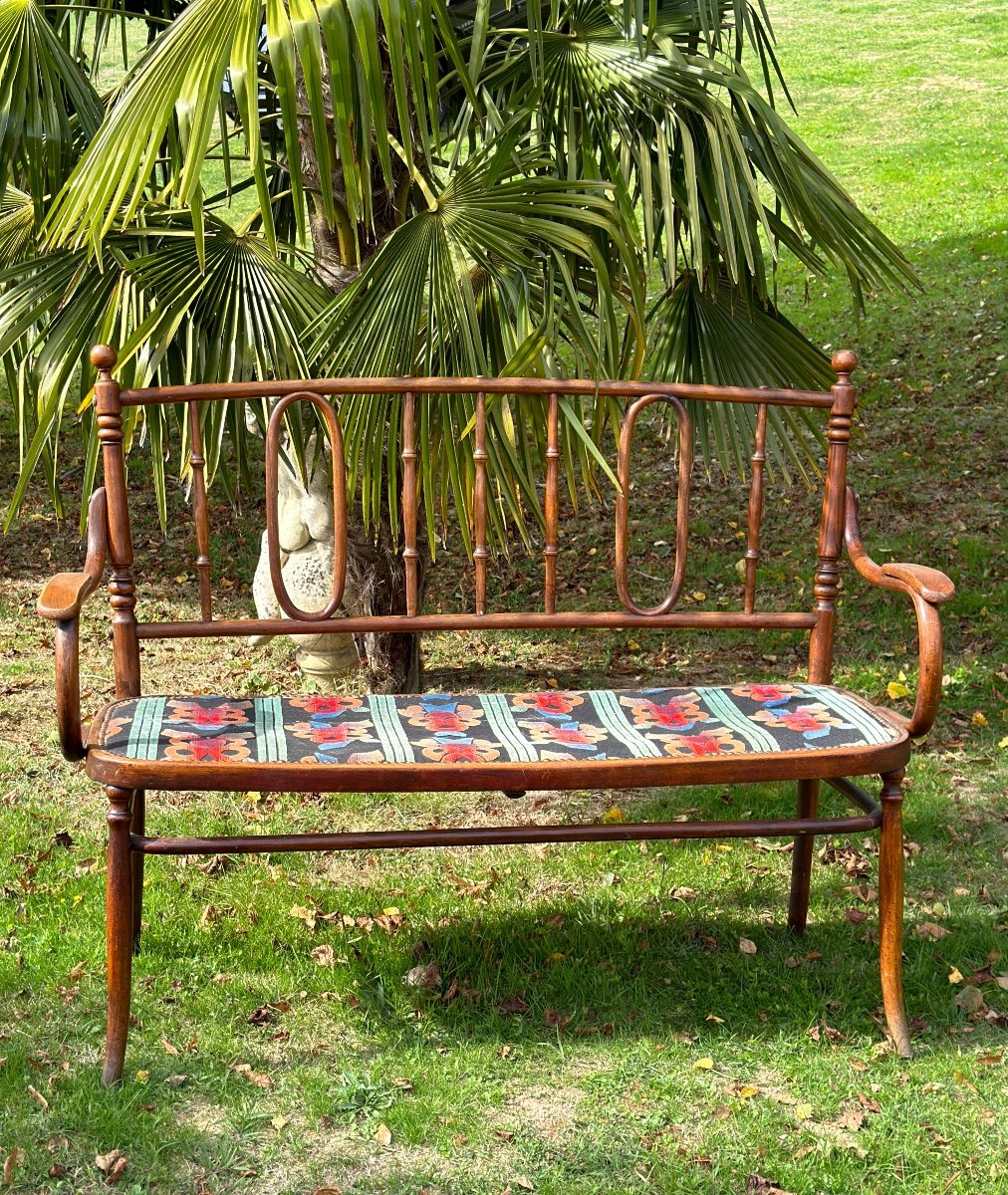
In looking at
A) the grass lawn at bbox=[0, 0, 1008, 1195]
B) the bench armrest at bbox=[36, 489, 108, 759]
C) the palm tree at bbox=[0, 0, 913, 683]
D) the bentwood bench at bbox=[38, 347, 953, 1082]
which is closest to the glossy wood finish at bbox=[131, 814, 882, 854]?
the bentwood bench at bbox=[38, 347, 953, 1082]

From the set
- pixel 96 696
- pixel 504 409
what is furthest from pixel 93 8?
pixel 96 696

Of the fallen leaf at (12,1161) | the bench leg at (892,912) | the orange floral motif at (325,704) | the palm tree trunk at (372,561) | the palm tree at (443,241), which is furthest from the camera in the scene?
the palm tree trunk at (372,561)

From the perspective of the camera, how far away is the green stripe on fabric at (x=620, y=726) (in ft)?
8.99

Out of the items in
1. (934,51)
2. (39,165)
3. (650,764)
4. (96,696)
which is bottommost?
(96,696)

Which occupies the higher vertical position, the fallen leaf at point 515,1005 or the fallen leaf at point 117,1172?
the fallen leaf at point 117,1172

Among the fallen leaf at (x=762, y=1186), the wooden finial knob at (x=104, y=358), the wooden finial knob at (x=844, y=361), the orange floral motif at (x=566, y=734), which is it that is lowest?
the fallen leaf at (x=762, y=1186)

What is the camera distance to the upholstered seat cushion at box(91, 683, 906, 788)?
8.80ft

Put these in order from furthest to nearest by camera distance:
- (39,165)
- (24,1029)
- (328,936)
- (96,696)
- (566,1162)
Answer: (96,696) < (39,165) < (328,936) < (24,1029) < (566,1162)

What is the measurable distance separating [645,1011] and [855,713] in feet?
2.61

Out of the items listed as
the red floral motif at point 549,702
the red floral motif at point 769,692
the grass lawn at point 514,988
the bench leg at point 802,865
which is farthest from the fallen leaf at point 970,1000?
the red floral motif at point 549,702

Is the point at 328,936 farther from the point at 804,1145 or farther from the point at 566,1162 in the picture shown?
the point at 804,1145

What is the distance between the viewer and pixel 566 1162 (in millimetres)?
2539

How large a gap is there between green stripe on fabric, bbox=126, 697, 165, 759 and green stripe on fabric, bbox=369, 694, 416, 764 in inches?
17.4

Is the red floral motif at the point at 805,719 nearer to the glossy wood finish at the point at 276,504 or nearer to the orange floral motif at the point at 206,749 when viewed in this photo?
the glossy wood finish at the point at 276,504
